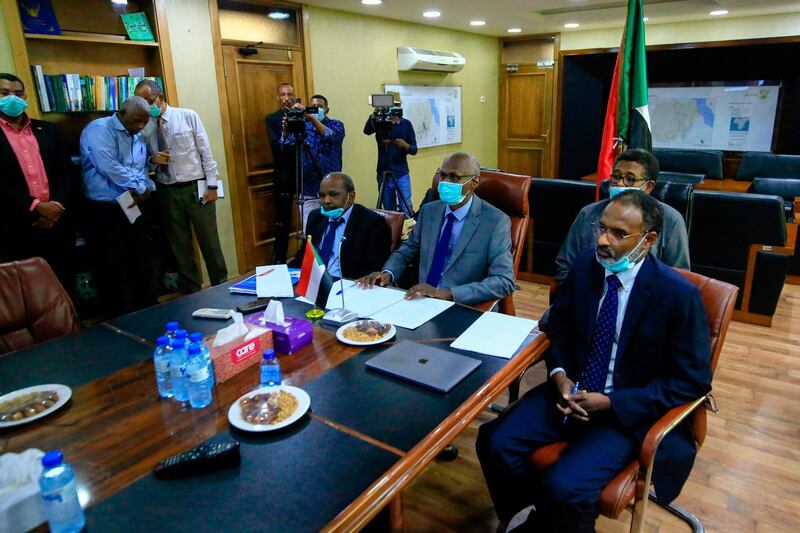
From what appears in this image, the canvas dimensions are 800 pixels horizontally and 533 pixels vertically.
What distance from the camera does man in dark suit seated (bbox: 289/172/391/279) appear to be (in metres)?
2.48

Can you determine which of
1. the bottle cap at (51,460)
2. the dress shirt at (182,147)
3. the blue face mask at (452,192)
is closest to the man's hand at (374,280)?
the blue face mask at (452,192)

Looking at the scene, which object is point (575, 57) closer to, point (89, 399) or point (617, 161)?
point (617, 161)

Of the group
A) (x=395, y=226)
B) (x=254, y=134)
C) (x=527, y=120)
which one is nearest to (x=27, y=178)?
(x=254, y=134)

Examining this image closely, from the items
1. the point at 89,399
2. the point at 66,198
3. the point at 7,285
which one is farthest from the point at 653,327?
the point at 66,198

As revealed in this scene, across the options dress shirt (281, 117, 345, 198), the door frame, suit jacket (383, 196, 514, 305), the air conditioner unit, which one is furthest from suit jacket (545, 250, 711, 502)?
the air conditioner unit

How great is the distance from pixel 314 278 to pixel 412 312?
1.20 ft

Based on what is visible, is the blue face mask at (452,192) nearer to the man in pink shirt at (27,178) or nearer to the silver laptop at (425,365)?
the silver laptop at (425,365)

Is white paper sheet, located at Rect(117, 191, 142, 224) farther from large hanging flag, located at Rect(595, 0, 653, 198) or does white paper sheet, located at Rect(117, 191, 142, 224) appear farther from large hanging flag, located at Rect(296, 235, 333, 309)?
large hanging flag, located at Rect(595, 0, 653, 198)

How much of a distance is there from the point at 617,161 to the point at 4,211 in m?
3.27

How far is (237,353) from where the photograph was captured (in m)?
1.50

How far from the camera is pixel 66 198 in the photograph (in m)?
3.20

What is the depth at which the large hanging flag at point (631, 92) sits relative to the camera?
262cm

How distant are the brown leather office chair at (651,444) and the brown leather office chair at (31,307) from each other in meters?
1.73

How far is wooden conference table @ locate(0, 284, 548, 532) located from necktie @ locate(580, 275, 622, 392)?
0.17 meters
